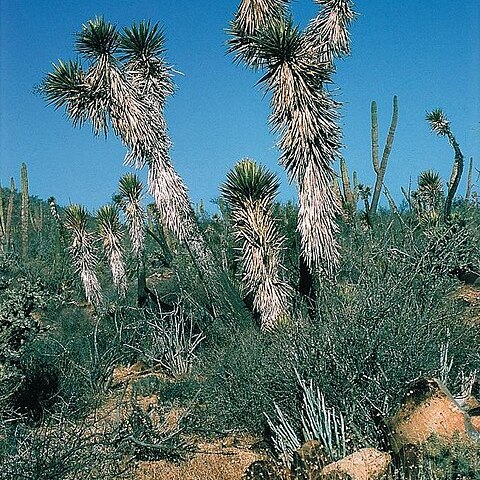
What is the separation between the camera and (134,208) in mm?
18719

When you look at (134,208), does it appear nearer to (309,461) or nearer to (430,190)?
(430,190)

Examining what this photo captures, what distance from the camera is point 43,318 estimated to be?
17.6 metres

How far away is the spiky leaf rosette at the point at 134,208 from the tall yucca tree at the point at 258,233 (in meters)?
6.43

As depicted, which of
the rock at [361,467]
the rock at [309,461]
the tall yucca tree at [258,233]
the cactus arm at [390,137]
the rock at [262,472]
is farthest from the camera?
the cactus arm at [390,137]

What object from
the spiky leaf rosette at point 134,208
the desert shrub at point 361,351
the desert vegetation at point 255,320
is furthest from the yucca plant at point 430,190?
the desert shrub at point 361,351

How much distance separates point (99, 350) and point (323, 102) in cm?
580

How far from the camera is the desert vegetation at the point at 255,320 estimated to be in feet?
24.4

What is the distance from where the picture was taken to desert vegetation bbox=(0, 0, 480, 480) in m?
7.43

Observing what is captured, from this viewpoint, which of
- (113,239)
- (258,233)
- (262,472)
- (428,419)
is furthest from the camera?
(113,239)

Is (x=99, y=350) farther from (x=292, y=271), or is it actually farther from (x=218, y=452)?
(x=218, y=452)

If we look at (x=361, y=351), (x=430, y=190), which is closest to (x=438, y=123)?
(x=430, y=190)

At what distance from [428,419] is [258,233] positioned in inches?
231

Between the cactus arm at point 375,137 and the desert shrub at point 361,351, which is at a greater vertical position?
the cactus arm at point 375,137

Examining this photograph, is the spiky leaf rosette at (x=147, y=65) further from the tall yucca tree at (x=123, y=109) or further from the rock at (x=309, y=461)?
the rock at (x=309, y=461)
